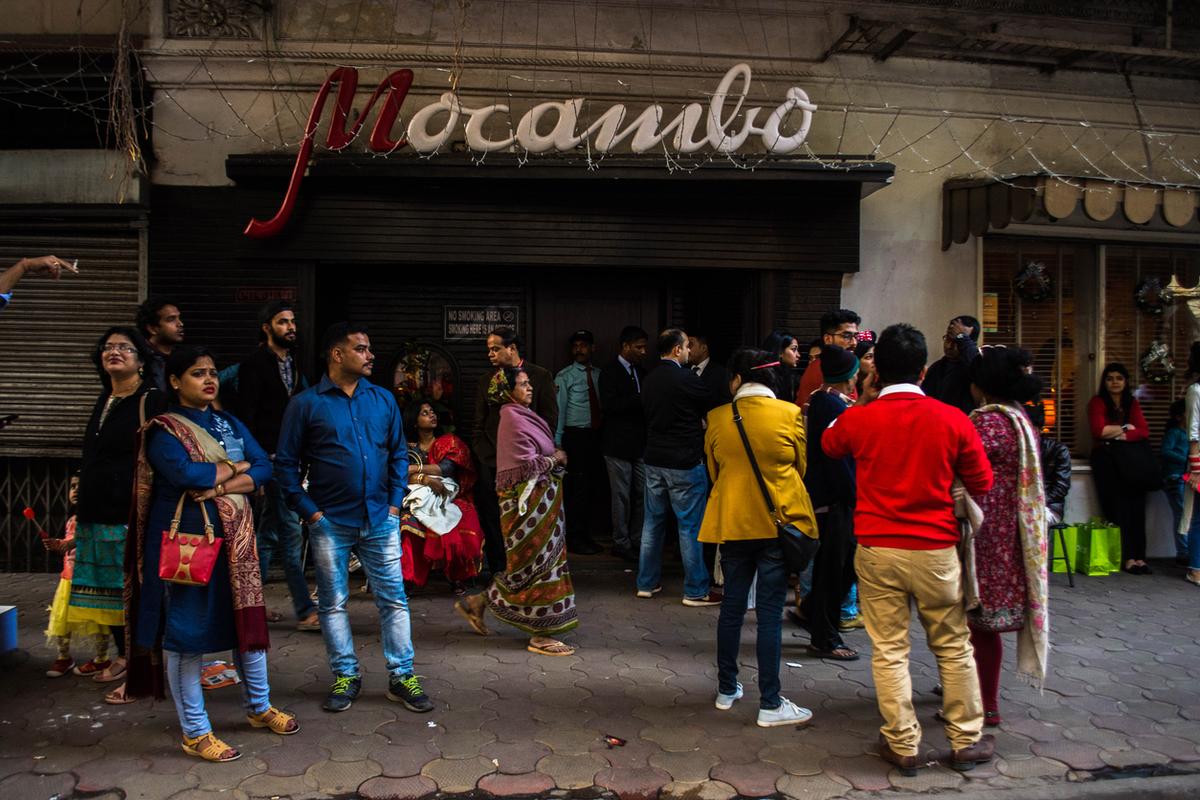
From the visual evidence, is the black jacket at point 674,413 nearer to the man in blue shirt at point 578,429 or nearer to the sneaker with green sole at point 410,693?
the man in blue shirt at point 578,429

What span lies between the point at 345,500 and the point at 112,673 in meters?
1.85

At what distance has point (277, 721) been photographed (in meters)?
4.28

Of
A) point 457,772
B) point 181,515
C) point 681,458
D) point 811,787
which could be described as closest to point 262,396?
point 181,515

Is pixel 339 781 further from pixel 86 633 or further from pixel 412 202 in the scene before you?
pixel 412 202

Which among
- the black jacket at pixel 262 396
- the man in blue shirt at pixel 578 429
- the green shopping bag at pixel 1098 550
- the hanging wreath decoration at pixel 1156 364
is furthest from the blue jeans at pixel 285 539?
the hanging wreath decoration at pixel 1156 364

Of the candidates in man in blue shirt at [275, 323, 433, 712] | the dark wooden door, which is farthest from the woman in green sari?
the dark wooden door

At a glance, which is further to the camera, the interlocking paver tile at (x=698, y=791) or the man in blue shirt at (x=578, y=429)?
the man in blue shirt at (x=578, y=429)

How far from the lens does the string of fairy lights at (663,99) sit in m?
7.45

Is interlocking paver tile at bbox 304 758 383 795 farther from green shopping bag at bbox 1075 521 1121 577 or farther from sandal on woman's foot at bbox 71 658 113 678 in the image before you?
green shopping bag at bbox 1075 521 1121 577

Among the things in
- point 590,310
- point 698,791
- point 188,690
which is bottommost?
point 698,791

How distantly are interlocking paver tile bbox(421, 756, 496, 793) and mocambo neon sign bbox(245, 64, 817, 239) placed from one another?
4758 millimetres

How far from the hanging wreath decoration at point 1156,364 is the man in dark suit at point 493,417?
20.1 feet

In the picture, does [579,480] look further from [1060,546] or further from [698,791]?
[698,791]

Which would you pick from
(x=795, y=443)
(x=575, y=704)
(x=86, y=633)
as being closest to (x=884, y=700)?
(x=795, y=443)
